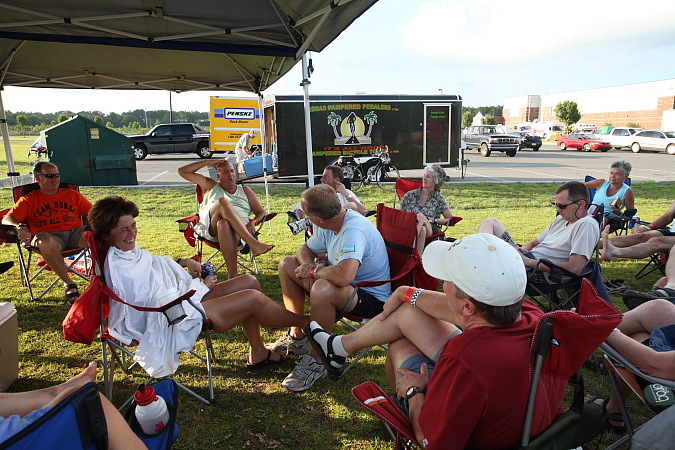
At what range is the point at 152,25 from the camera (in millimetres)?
3926

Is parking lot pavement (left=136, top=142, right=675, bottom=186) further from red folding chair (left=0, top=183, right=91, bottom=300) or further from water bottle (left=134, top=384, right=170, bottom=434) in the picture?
water bottle (left=134, top=384, right=170, bottom=434)

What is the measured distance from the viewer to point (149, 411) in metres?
1.59

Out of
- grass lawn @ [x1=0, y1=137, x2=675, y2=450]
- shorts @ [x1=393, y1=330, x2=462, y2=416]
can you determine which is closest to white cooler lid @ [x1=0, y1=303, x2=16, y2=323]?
grass lawn @ [x1=0, y1=137, x2=675, y2=450]

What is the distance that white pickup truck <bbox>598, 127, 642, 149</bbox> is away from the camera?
2477 cm

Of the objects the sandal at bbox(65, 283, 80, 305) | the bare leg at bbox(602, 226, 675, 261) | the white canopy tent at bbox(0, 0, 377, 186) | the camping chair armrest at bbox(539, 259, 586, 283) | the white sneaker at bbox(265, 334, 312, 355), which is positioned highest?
the white canopy tent at bbox(0, 0, 377, 186)

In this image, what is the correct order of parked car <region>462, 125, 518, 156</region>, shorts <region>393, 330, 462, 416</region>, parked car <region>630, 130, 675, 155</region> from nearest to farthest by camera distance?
shorts <region>393, 330, 462, 416</region> < parked car <region>462, 125, 518, 156</region> < parked car <region>630, 130, 675, 155</region>

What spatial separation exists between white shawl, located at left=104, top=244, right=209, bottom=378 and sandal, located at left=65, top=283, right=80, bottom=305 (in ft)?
5.75

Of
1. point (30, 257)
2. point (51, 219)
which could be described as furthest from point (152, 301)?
point (30, 257)

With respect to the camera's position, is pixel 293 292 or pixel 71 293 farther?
pixel 71 293

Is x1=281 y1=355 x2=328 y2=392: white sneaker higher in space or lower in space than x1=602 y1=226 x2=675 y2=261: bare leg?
lower

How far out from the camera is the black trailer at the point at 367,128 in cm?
1167

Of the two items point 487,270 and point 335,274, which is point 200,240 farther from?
point 487,270

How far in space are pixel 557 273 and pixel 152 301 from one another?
2701 mm

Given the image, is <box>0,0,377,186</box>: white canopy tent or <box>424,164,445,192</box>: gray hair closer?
<box>0,0,377,186</box>: white canopy tent
